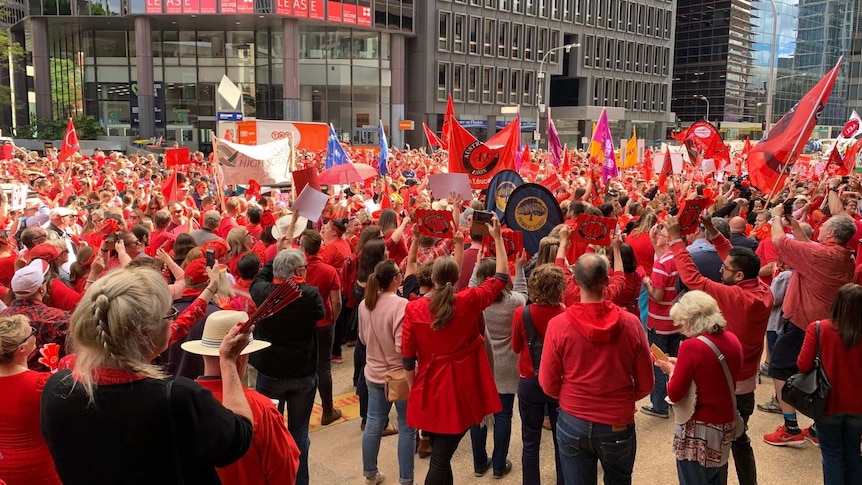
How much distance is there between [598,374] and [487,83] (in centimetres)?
5245

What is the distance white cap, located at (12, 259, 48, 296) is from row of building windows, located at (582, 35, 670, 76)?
63165 millimetres

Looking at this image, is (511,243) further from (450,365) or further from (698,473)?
(698,473)

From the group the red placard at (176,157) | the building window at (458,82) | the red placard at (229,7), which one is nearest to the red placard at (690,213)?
the red placard at (176,157)

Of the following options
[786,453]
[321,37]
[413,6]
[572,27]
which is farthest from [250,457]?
[572,27]

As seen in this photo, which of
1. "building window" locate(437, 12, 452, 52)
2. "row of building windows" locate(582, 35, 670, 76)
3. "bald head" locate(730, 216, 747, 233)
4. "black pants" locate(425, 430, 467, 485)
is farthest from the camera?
"row of building windows" locate(582, 35, 670, 76)

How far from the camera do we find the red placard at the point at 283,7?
42906 millimetres

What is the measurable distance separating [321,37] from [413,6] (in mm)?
7365

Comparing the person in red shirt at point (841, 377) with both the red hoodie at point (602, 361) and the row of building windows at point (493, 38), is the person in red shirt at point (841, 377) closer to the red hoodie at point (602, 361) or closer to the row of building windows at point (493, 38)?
the red hoodie at point (602, 361)

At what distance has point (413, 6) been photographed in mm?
49531

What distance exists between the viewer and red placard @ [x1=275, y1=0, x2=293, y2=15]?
4291 cm

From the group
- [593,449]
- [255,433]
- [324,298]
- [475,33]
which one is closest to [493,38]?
[475,33]

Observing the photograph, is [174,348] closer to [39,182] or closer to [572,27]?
[39,182]

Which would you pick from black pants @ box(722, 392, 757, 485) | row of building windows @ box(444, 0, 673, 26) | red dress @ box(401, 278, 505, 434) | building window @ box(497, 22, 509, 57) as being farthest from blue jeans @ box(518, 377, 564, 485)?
building window @ box(497, 22, 509, 57)

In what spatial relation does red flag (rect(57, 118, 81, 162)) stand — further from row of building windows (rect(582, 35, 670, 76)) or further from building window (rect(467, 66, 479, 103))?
row of building windows (rect(582, 35, 670, 76))
